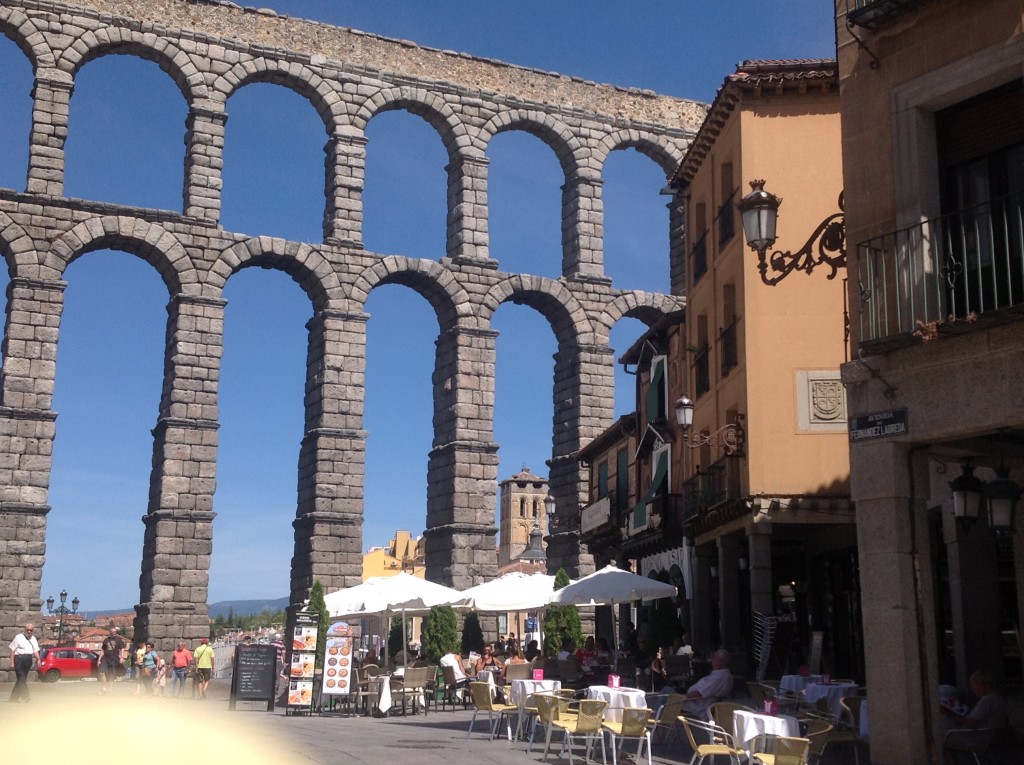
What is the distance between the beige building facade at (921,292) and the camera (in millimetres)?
9195

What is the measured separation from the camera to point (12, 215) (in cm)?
3120

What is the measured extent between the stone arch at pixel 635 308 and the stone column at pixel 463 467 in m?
3.71

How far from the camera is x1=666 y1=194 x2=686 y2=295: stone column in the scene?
39.1 meters

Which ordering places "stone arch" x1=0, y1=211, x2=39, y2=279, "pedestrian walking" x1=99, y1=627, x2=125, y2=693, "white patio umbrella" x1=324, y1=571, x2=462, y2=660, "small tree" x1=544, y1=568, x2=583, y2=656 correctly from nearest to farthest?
1. "white patio umbrella" x1=324, y1=571, x2=462, y2=660
2. "pedestrian walking" x1=99, y1=627, x2=125, y2=693
3. "small tree" x1=544, y1=568, x2=583, y2=656
4. "stone arch" x1=0, y1=211, x2=39, y2=279

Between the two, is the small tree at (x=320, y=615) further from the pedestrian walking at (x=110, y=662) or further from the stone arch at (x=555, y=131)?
the stone arch at (x=555, y=131)

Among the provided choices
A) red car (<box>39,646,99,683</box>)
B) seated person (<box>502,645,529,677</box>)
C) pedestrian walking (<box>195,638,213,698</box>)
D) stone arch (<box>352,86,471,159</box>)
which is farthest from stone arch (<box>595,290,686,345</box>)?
red car (<box>39,646,99,683</box>)

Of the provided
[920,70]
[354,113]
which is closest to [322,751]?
[920,70]

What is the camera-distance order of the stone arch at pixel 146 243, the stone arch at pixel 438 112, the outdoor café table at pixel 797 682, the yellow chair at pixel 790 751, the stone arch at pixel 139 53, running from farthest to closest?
the stone arch at pixel 438 112, the stone arch at pixel 139 53, the stone arch at pixel 146 243, the outdoor café table at pixel 797 682, the yellow chair at pixel 790 751

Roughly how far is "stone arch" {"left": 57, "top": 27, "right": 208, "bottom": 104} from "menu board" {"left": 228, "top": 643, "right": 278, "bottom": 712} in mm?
18222

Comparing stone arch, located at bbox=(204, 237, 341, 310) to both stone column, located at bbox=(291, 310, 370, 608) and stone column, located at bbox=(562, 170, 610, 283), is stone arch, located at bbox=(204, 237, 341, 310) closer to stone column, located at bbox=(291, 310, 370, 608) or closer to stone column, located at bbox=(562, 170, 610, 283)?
stone column, located at bbox=(291, 310, 370, 608)

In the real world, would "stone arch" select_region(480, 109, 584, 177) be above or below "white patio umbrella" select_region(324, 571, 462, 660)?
above

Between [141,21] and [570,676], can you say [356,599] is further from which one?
[141,21]

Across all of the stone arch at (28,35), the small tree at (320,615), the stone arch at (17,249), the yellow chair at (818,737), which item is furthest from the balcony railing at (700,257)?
the stone arch at (28,35)

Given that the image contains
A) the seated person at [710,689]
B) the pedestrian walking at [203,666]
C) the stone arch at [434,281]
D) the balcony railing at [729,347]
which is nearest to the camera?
the seated person at [710,689]
